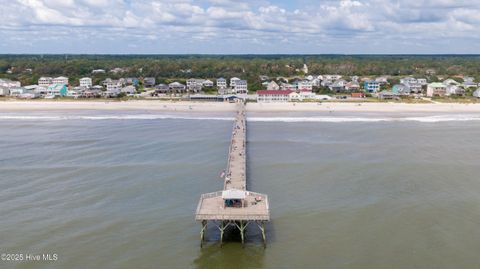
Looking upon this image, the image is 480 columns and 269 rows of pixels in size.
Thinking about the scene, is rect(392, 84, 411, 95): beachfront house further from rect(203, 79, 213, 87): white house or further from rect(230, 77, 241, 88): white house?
rect(203, 79, 213, 87): white house

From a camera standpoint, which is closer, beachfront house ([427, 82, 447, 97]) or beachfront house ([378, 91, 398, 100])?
beachfront house ([378, 91, 398, 100])

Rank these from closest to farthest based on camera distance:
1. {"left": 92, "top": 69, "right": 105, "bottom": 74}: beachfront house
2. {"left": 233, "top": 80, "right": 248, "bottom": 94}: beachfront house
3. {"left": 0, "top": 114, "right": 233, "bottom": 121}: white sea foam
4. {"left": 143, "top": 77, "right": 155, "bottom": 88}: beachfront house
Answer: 1. {"left": 0, "top": 114, "right": 233, "bottom": 121}: white sea foam
2. {"left": 233, "top": 80, "right": 248, "bottom": 94}: beachfront house
3. {"left": 143, "top": 77, "right": 155, "bottom": 88}: beachfront house
4. {"left": 92, "top": 69, "right": 105, "bottom": 74}: beachfront house

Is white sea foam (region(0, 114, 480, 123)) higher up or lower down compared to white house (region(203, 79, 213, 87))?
lower down

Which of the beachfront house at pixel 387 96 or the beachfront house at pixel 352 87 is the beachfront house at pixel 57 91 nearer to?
the beachfront house at pixel 352 87

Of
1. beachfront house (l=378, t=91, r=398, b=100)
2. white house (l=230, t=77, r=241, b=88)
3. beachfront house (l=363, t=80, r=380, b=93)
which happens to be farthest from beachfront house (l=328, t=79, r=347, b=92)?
white house (l=230, t=77, r=241, b=88)

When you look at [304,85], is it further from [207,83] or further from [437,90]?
[437,90]

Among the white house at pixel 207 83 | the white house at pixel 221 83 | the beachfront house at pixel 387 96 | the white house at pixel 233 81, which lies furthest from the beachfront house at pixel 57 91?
the beachfront house at pixel 387 96

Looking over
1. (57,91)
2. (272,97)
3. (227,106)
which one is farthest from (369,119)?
(57,91)
